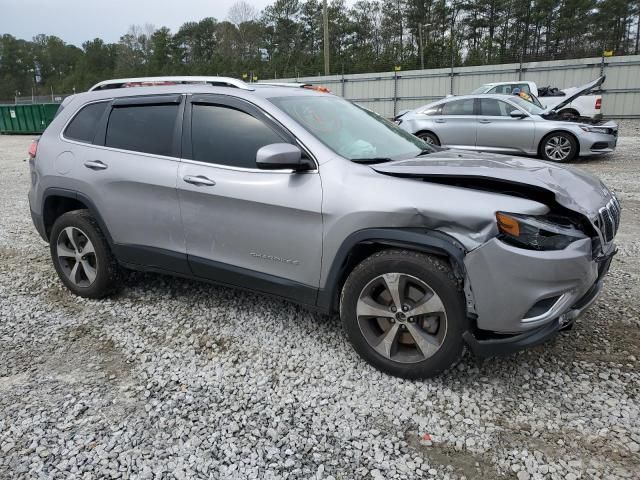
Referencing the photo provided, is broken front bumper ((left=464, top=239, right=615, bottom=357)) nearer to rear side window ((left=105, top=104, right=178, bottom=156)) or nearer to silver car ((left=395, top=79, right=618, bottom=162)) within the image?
rear side window ((left=105, top=104, right=178, bottom=156))

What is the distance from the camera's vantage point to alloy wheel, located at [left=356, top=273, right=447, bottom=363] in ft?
9.06

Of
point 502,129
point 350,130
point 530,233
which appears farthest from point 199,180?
point 502,129

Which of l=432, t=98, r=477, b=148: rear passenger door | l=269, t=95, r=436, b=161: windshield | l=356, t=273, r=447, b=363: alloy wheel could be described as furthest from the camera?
l=432, t=98, r=477, b=148: rear passenger door

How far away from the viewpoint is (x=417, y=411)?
269 centimetres

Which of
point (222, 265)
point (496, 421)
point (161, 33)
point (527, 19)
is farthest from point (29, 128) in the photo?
point (161, 33)

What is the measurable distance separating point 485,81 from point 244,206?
75.0ft

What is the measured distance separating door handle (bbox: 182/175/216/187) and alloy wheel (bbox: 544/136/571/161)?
31.5 ft

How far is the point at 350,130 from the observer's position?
355 cm

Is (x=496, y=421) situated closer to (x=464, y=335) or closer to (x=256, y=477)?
(x=464, y=335)

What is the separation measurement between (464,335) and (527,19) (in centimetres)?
5033

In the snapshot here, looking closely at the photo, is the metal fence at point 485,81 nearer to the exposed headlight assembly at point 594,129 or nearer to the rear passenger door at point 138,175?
the exposed headlight assembly at point 594,129

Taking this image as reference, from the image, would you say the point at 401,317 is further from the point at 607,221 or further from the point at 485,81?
the point at 485,81

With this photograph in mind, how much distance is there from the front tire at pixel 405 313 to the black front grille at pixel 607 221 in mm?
893

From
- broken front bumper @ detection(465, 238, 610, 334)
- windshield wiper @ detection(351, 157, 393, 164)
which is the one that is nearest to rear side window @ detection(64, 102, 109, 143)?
windshield wiper @ detection(351, 157, 393, 164)
